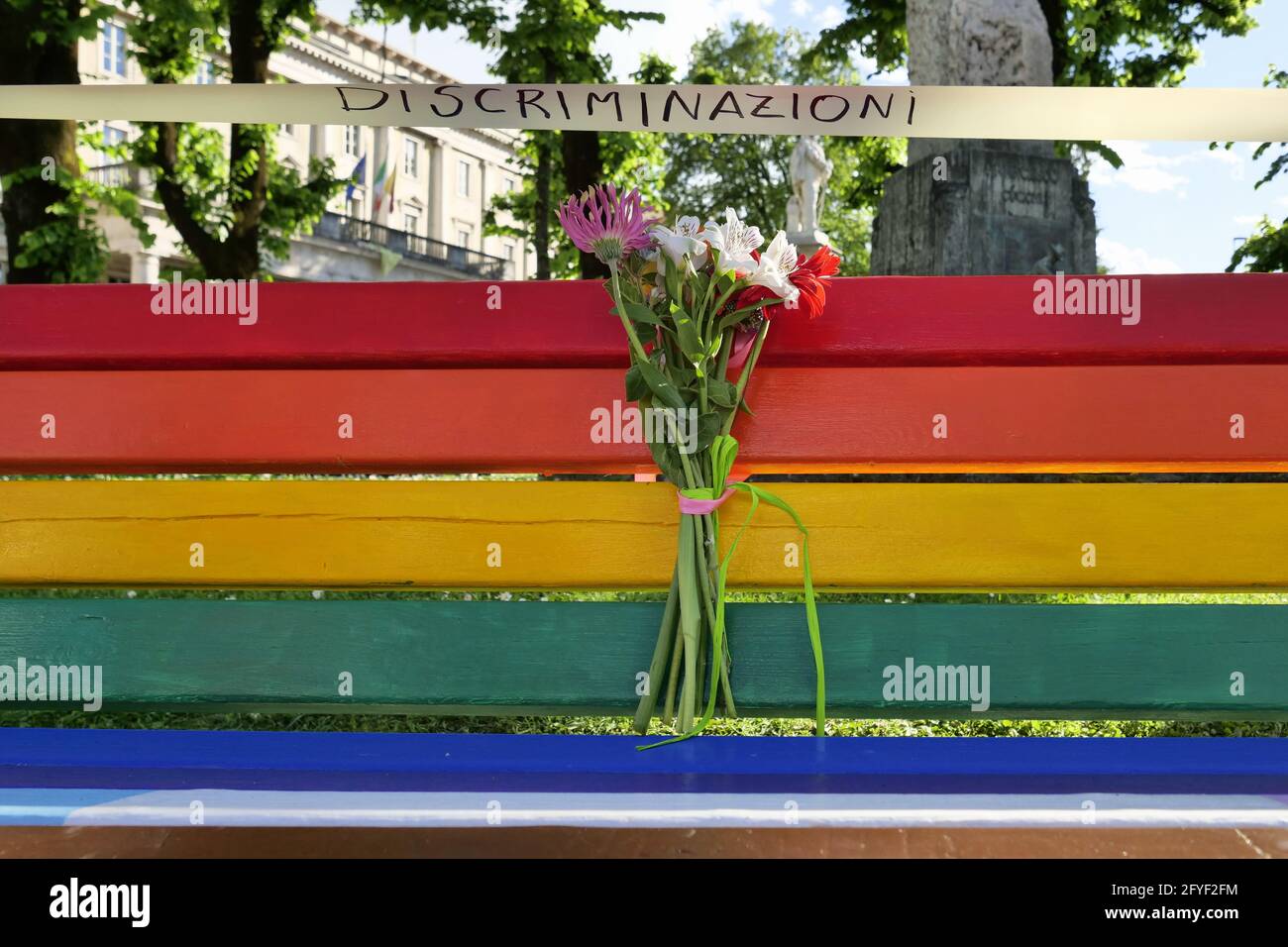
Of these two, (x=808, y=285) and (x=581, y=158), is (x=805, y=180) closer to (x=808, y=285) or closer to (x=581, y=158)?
(x=581, y=158)

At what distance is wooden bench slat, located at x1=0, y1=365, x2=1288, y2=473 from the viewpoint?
6.90 ft

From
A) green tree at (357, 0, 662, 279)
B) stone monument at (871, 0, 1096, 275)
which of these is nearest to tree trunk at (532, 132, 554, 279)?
green tree at (357, 0, 662, 279)

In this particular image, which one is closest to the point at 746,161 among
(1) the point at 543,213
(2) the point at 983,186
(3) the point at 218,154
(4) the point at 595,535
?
(1) the point at 543,213

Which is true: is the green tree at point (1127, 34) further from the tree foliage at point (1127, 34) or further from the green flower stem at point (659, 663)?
the green flower stem at point (659, 663)

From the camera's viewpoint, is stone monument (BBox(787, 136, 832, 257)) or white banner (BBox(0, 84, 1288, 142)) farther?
stone monument (BBox(787, 136, 832, 257))

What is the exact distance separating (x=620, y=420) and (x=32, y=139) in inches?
344

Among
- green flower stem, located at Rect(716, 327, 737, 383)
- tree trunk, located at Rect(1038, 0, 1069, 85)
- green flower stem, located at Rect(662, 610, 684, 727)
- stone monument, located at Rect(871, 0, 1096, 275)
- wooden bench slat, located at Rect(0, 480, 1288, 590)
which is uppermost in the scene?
tree trunk, located at Rect(1038, 0, 1069, 85)

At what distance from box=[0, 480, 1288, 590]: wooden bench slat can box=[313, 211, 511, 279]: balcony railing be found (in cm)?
3511

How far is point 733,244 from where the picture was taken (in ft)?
6.48

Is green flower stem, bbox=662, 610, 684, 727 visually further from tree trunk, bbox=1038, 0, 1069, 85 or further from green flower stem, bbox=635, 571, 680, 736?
tree trunk, bbox=1038, 0, 1069, 85

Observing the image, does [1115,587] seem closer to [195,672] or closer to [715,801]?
[715,801]

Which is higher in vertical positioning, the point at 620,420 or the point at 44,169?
the point at 44,169
